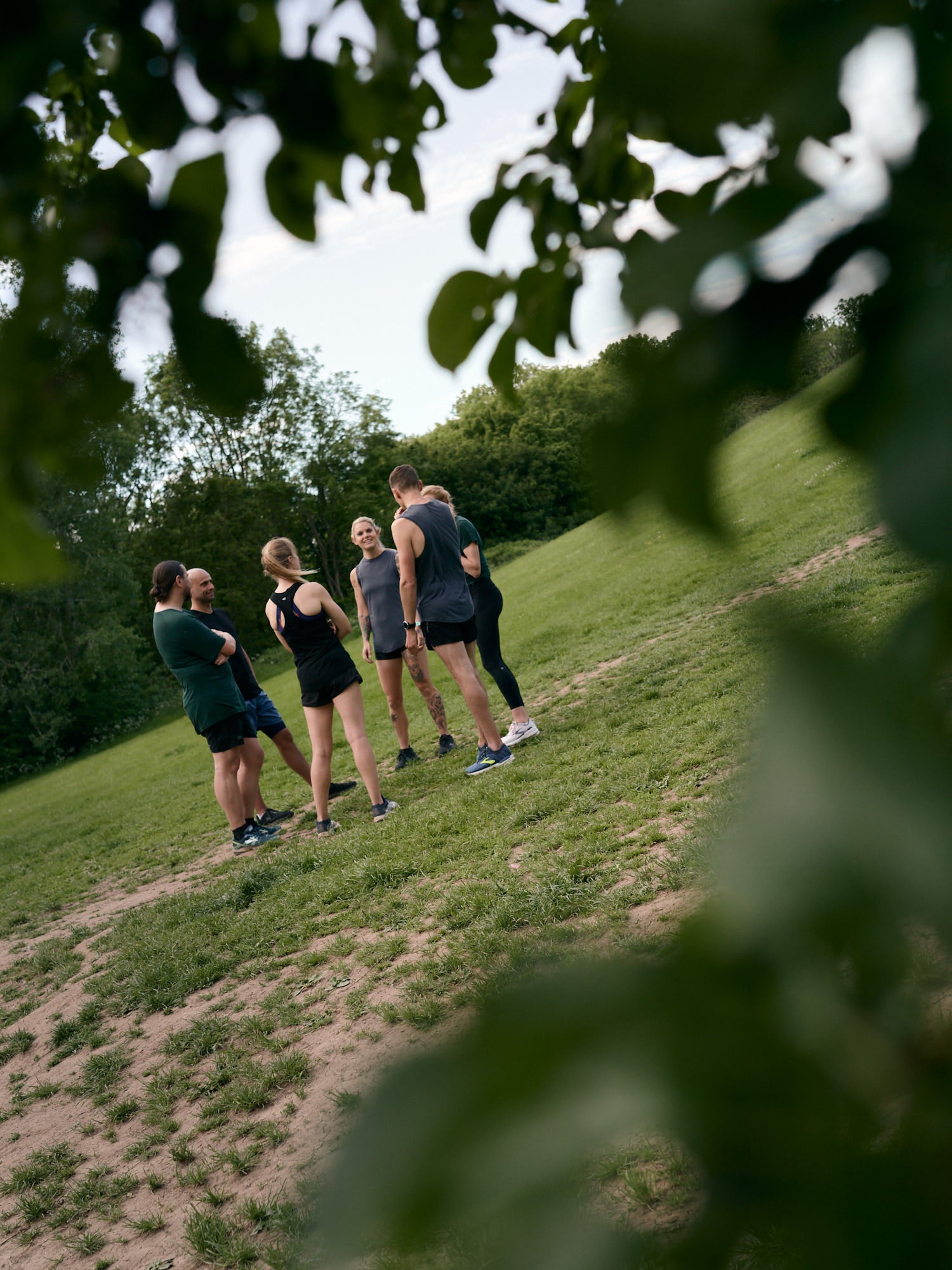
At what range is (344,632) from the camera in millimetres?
7430

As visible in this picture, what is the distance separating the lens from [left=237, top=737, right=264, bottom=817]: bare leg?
8.02 m

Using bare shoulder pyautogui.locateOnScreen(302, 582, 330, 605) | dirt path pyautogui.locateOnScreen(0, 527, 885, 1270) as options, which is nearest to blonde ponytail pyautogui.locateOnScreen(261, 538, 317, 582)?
bare shoulder pyautogui.locateOnScreen(302, 582, 330, 605)

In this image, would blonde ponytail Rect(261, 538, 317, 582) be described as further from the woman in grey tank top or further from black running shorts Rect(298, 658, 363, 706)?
the woman in grey tank top

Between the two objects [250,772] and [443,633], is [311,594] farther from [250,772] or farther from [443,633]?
[250,772]

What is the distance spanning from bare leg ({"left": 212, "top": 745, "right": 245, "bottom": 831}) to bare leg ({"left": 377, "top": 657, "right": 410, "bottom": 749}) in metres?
1.39

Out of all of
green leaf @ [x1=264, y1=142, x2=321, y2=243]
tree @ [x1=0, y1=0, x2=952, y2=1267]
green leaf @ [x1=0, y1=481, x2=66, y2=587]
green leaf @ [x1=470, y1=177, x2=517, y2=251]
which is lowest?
tree @ [x1=0, y1=0, x2=952, y2=1267]

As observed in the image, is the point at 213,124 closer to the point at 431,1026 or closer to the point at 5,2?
the point at 5,2

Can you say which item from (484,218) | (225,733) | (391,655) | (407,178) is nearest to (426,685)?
(391,655)

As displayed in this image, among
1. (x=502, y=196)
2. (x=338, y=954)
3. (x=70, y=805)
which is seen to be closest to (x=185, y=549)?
(x=70, y=805)

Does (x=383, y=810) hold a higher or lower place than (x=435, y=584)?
lower

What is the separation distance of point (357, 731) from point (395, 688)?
141 cm

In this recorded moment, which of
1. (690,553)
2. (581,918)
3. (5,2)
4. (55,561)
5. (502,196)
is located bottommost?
(581,918)

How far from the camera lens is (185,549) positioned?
31719 mm

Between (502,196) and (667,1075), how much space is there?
3.70ft
